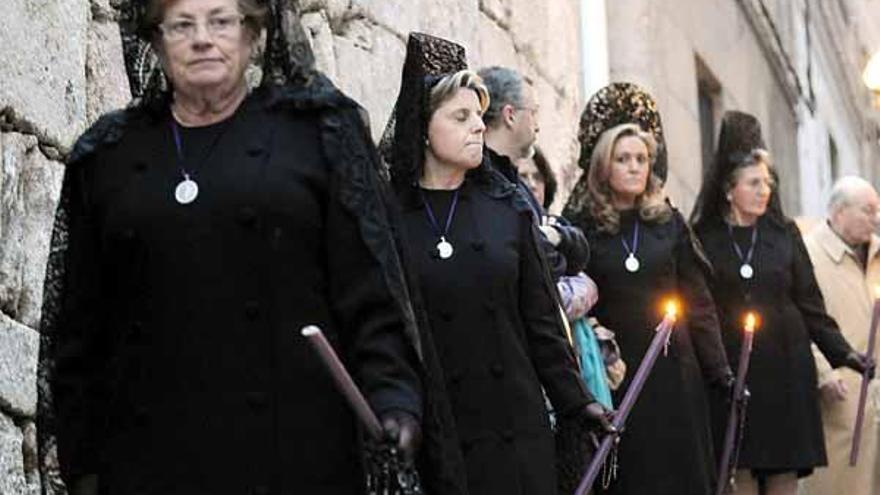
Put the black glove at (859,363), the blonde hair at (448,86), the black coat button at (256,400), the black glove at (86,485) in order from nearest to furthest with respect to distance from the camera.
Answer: the black coat button at (256,400) < the black glove at (86,485) < the blonde hair at (448,86) < the black glove at (859,363)

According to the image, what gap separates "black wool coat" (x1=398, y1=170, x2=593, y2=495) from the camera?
22.2 ft

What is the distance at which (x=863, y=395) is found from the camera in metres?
11.2

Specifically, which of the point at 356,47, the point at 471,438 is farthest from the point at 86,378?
the point at 356,47

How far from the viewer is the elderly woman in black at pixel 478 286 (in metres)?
6.79

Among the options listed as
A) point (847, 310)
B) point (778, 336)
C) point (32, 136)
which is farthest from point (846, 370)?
point (32, 136)

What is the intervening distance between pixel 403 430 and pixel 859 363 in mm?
6616

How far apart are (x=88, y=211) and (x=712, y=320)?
16.2ft

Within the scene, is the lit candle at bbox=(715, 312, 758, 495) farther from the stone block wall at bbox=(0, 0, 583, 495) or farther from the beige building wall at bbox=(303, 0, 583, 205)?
the stone block wall at bbox=(0, 0, 583, 495)

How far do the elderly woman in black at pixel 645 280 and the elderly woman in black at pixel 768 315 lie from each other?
127 cm

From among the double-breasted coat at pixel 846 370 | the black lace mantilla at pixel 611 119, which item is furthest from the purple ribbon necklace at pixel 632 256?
the double-breasted coat at pixel 846 370

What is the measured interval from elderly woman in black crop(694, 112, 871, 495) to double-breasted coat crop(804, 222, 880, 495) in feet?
1.86

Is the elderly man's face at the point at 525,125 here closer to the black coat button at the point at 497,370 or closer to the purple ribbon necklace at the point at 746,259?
the black coat button at the point at 497,370

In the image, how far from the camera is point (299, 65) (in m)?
5.04

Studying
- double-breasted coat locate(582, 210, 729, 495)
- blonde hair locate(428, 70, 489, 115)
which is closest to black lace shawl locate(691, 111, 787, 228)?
double-breasted coat locate(582, 210, 729, 495)
